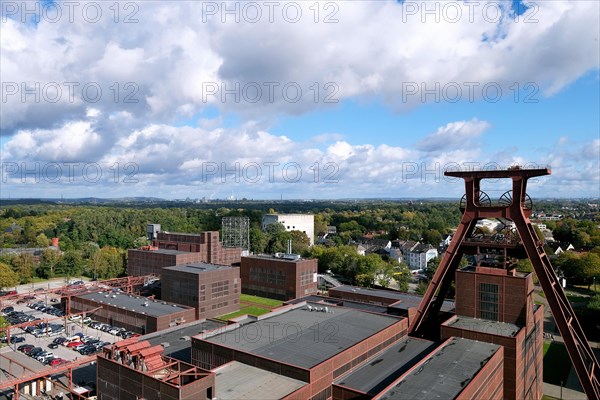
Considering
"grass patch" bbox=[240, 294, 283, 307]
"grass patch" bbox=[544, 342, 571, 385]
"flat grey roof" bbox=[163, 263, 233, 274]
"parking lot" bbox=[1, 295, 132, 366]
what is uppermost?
"flat grey roof" bbox=[163, 263, 233, 274]

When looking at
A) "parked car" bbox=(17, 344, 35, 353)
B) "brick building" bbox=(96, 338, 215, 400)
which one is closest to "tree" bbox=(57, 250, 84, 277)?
"parked car" bbox=(17, 344, 35, 353)

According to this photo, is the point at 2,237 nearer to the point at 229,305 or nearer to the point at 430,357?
the point at 229,305

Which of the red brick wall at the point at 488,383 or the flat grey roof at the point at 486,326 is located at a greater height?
the flat grey roof at the point at 486,326

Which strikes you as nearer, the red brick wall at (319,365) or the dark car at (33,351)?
the red brick wall at (319,365)

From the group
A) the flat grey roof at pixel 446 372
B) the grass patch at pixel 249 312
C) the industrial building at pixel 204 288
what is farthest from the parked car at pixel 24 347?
the flat grey roof at pixel 446 372

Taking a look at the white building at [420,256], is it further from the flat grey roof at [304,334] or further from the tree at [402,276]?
the flat grey roof at [304,334]

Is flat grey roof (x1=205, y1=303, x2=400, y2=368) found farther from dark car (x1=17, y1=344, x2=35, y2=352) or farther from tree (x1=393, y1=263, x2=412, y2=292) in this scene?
tree (x1=393, y1=263, x2=412, y2=292)
